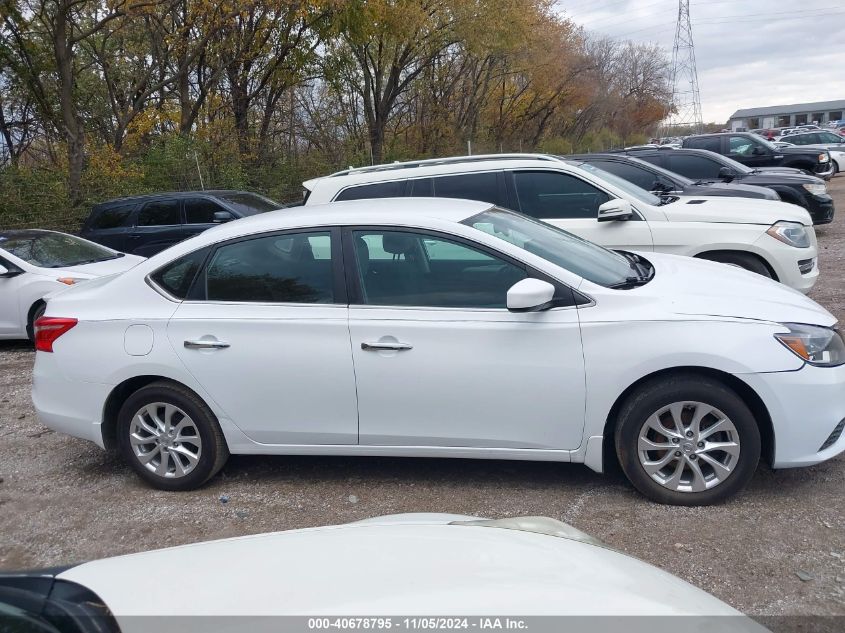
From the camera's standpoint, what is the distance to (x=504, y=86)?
123ft

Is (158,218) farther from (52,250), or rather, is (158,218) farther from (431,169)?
(431,169)

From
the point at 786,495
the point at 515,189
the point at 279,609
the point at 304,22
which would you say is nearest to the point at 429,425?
the point at 786,495

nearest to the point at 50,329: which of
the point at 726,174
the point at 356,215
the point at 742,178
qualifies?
the point at 356,215

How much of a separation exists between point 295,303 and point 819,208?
38.0ft

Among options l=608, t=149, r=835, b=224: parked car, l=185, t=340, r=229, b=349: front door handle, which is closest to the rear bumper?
l=185, t=340, r=229, b=349: front door handle

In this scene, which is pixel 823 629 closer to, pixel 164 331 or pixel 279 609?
pixel 279 609

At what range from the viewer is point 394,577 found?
1.96m

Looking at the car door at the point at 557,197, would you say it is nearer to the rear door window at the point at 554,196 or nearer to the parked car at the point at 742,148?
the rear door window at the point at 554,196

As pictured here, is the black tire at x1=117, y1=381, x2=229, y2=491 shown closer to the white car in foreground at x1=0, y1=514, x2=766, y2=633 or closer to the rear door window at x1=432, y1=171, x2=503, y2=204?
the white car in foreground at x1=0, y1=514, x2=766, y2=633

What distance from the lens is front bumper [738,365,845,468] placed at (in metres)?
3.84

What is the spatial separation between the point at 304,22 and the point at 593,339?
1891 centimetres

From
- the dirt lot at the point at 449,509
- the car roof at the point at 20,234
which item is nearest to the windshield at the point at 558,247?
the dirt lot at the point at 449,509

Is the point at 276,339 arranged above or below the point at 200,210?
below

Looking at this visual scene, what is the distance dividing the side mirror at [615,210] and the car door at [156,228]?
7.24 m
